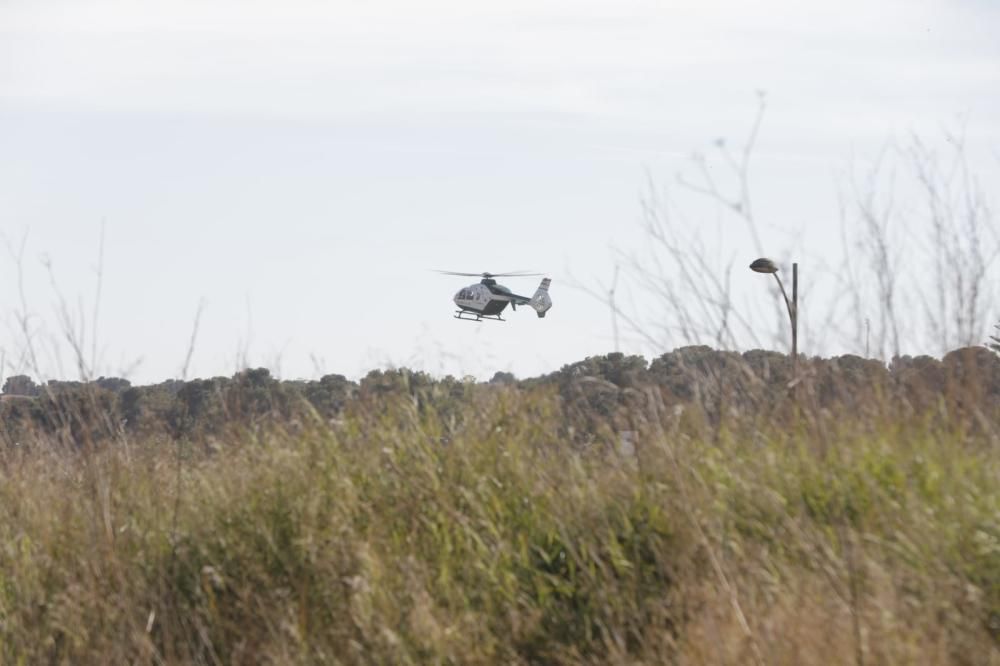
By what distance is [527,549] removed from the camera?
19.3ft

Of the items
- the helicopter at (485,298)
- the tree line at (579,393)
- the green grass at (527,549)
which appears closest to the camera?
the green grass at (527,549)

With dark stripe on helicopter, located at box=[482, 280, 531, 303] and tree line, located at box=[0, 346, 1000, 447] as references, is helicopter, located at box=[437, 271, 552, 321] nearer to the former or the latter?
dark stripe on helicopter, located at box=[482, 280, 531, 303]

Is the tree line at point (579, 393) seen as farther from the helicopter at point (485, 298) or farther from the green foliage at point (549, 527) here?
the helicopter at point (485, 298)

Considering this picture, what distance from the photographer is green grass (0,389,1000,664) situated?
4.83 meters

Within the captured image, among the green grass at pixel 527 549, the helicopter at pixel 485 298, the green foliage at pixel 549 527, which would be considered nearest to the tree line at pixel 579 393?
the green foliage at pixel 549 527

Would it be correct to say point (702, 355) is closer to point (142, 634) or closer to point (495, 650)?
point (495, 650)

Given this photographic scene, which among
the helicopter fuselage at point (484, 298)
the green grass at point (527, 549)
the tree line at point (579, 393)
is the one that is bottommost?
the green grass at point (527, 549)

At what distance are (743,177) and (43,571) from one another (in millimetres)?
4025

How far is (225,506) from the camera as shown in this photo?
22.0ft

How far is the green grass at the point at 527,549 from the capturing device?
4828 millimetres

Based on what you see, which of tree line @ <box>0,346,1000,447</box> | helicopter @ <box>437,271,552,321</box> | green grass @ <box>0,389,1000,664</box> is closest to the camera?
green grass @ <box>0,389,1000,664</box>

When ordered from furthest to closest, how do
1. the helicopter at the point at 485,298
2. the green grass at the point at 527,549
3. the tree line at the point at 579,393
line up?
the helicopter at the point at 485,298 → the tree line at the point at 579,393 → the green grass at the point at 527,549

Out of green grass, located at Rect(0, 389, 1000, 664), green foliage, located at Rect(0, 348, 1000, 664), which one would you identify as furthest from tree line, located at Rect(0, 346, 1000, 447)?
green grass, located at Rect(0, 389, 1000, 664)

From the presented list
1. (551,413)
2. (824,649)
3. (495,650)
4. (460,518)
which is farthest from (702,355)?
(824,649)
